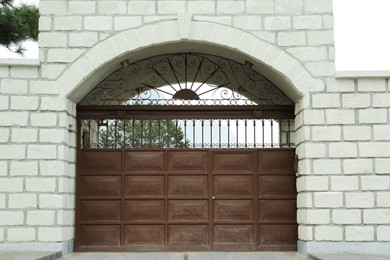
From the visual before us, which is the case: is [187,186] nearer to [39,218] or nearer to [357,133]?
[39,218]

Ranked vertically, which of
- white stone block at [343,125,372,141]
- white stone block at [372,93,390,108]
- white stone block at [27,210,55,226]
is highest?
white stone block at [372,93,390,108]

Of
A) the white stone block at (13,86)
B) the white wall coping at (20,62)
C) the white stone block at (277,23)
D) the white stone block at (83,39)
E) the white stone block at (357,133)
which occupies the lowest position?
the white stone block at (357,133)

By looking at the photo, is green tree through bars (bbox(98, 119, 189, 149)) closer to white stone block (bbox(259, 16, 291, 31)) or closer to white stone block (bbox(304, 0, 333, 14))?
white stone block (bbox(259, 16, 291, 31))

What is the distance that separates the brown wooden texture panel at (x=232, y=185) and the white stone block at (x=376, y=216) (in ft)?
6.30

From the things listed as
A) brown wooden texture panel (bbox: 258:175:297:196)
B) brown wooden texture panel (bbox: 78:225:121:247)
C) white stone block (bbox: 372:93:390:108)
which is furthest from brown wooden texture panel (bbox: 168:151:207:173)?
white stone block (bbox: 372:93:390:108)

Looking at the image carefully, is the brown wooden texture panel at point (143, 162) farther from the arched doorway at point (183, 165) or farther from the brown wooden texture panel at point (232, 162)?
the brown wooden texture panel at point (232, 162)

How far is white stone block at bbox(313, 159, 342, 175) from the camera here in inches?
350

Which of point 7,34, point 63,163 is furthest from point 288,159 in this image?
point 7,34

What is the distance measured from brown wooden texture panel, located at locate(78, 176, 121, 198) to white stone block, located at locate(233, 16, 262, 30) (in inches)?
126

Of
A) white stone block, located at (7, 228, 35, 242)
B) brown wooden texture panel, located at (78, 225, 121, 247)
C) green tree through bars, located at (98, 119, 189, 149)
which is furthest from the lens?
green tree through bars, located at (98, 119, 189, 149)

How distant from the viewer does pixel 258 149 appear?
32.3 ft

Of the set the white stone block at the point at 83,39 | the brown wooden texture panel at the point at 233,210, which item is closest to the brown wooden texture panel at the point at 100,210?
the brown wooden texture panel at the point at 233,210

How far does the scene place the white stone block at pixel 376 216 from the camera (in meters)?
8.77

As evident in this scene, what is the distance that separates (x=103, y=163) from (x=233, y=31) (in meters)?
3.08
